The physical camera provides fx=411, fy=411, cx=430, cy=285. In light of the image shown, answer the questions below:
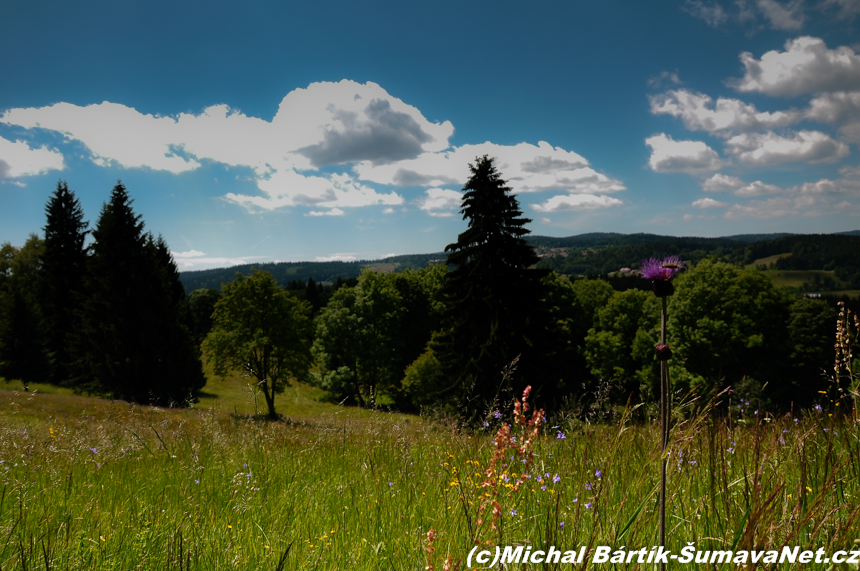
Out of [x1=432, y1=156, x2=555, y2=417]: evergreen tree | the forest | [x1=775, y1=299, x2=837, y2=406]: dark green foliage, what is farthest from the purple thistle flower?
[x1=775, y1=299, x2=837, y2=406]: dark green foliage

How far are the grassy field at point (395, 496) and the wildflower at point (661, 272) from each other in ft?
2.09

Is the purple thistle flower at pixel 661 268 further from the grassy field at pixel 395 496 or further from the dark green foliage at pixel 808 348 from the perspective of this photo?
the dark green foliage at pixel 808 348

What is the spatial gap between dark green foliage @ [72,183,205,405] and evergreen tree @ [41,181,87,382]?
593 cm

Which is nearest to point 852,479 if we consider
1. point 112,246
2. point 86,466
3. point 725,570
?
point 725,570

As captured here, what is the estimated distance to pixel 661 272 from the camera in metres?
1.55

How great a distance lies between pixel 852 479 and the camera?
264 cm

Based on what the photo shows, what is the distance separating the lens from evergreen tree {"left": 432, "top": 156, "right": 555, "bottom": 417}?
20797 mm

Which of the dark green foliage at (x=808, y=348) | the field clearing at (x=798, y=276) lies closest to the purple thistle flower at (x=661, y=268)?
the dark green foliage at (x=808, y=348)

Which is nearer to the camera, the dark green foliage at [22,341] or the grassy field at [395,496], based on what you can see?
the grassy field at [395,496]

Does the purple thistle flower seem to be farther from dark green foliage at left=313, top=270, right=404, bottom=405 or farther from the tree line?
dark green foliage at left=313, top=270, right=404, bottom=405

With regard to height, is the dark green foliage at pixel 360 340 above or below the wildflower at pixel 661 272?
below

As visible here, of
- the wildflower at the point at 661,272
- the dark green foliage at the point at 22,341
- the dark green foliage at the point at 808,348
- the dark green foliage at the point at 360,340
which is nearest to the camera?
the wildflower at the point at 661,272

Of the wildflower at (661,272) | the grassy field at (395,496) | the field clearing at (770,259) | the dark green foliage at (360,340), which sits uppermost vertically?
the field clearing at (770,259)

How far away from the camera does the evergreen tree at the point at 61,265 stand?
32.0 meters
